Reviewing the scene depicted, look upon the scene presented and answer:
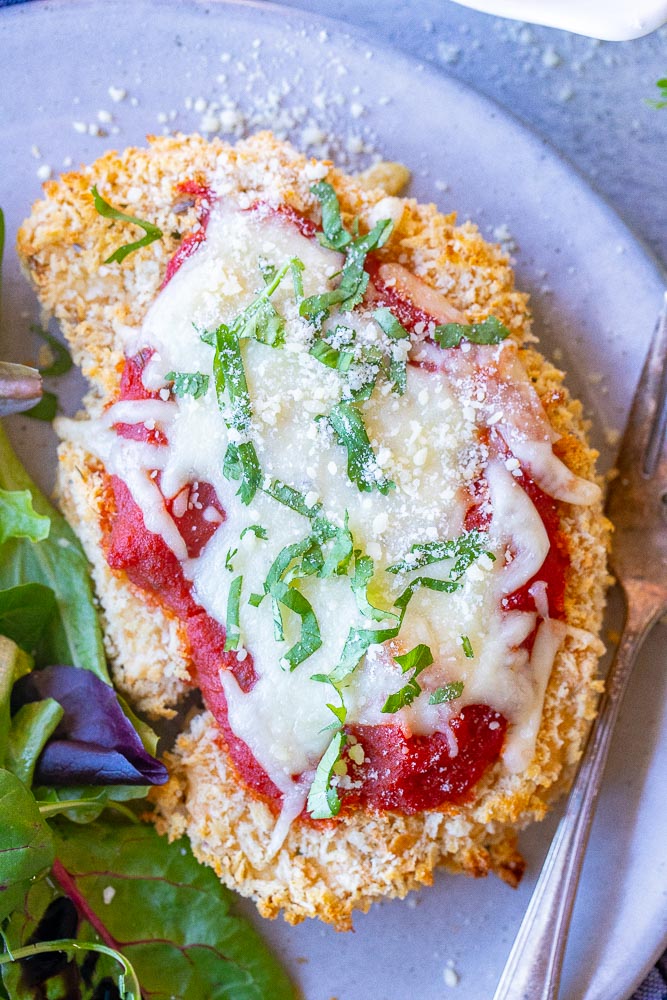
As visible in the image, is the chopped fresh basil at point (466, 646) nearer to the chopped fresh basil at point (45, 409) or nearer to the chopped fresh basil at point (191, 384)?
the chopped fresh basil at point (191, 384)

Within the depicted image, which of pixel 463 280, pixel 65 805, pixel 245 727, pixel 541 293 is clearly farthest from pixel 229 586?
pixel 541 293

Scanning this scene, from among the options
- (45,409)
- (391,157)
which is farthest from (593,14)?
(45,409)

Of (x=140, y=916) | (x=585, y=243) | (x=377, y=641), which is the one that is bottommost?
(x=140, y=916)

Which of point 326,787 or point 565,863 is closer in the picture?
point 326,787

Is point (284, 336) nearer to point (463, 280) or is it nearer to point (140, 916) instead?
point (463, 280)

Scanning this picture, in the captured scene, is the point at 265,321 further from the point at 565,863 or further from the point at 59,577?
the point at 565,863

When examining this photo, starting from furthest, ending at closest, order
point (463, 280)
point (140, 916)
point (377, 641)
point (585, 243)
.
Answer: point (585, 243), point (140, 916), point (463, 280), point (377, 641)
